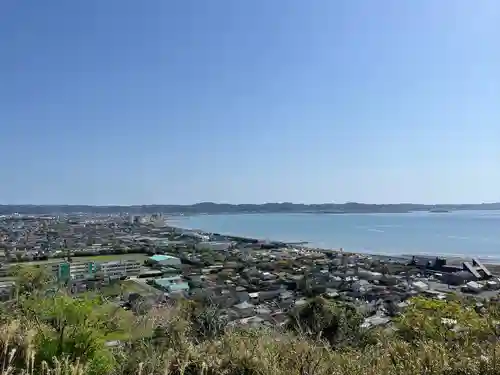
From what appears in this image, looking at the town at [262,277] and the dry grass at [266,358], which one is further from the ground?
the dry grass at [266,358]

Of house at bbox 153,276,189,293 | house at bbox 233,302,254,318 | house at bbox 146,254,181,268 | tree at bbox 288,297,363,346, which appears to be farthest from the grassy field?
tree at bbox 288,297,363,346

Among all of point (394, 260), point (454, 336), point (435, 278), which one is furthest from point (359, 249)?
point (454, 336)

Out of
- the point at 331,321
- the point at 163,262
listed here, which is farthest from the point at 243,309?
the point at 163,262

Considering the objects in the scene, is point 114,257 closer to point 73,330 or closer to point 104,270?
point 104,270

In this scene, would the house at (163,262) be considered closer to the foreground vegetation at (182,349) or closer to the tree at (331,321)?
the tree at (331,321)

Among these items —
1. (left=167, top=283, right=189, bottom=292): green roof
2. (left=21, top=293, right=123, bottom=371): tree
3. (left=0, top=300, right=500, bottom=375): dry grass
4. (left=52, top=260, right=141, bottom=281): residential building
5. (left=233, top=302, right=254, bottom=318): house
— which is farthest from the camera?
(left=52, top=260, right=141, bottom=281): residential building

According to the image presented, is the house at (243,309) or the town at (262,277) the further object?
the town at (262,277)

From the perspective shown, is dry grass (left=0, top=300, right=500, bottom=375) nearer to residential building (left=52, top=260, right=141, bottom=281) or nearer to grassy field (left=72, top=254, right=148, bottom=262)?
residential building (left=52, top=260, right=141, bottom=281)

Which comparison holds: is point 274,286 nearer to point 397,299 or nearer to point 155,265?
point 397,299

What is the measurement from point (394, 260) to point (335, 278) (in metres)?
7.36

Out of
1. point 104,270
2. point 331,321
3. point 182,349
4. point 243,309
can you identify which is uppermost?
point 182,349

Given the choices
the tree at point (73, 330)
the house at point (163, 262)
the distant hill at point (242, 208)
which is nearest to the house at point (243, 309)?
the tree at point (73, 330)

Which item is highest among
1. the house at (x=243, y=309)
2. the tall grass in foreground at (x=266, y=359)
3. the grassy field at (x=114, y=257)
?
the tall grass in foreground at (x=266, y=359)

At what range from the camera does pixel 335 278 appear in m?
19.2
